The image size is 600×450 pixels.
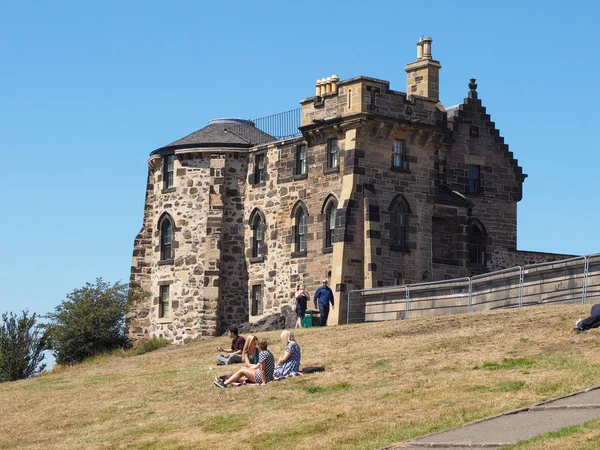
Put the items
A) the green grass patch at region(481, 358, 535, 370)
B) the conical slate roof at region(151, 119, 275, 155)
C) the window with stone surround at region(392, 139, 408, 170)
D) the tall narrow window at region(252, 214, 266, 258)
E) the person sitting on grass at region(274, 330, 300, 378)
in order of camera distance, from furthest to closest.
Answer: the conical slate roof at region(151, 119, 275, 155), the tall narrow window at region(252, 214, 266, 258), the window with stone surround at region(392, 139, 408, 170), the person sitting on grass at region(274, 330, 300, 378), the green grass patch at region(481, 358, 535, 370)

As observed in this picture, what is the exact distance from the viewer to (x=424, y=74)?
5038 cm

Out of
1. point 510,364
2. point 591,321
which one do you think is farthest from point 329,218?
point 510,364

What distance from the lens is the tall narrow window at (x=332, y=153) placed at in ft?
151

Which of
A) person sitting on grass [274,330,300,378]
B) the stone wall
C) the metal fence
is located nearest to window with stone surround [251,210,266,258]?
the stone wall

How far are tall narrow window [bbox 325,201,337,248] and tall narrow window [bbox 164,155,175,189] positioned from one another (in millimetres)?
8226

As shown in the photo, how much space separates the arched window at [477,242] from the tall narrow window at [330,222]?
24.7 ft

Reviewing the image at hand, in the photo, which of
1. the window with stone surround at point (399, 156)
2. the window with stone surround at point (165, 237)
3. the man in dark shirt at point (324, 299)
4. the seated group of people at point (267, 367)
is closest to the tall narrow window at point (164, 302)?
the window with stone surround at point (165, 237)

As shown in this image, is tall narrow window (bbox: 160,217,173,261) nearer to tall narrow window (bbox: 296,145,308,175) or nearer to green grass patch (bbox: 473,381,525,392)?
tall narrow window (bbox: 296,145,308,175)

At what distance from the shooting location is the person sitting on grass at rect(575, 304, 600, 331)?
1073 inches

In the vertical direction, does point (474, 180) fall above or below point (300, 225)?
above

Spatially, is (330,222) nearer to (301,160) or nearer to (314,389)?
(301,160)

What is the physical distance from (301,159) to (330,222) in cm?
321

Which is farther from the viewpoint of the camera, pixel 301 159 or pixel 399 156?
pixel 301 159

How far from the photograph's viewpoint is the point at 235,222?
4991cm
